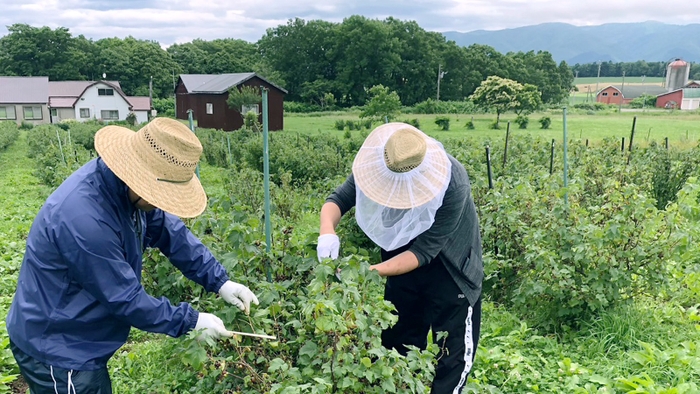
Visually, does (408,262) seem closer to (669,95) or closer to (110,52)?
(110,52)

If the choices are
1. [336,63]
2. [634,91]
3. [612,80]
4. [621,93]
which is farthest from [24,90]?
[612,80]

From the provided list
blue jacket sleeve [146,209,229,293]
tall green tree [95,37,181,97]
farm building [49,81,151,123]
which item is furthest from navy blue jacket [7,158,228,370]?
tall green tree [95,37,181,97]

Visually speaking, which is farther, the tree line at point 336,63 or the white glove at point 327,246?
the tree line at point 336,63

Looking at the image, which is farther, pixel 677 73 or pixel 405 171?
pixel 677 73

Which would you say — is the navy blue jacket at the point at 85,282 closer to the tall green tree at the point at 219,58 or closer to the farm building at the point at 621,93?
the tall green tree at the point at 219,58

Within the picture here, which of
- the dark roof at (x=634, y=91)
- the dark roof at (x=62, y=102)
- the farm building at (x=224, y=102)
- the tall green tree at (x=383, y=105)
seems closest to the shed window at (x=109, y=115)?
the dark roof at (x=62, y=102)

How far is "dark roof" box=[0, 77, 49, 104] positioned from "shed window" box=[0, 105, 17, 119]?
0.43 meters

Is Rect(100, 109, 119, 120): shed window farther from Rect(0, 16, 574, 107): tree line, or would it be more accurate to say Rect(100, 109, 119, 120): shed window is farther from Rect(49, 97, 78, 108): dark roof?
Rect(0, 16, 574, 107): tree line

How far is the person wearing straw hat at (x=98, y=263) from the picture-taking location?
1.72m

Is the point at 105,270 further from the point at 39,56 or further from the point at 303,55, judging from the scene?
the point at 39,56

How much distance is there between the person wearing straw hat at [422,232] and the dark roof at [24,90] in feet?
128

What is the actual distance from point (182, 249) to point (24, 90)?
40.6m

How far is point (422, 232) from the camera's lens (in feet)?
7.72

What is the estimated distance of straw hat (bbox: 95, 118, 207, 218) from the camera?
5.82 ft
